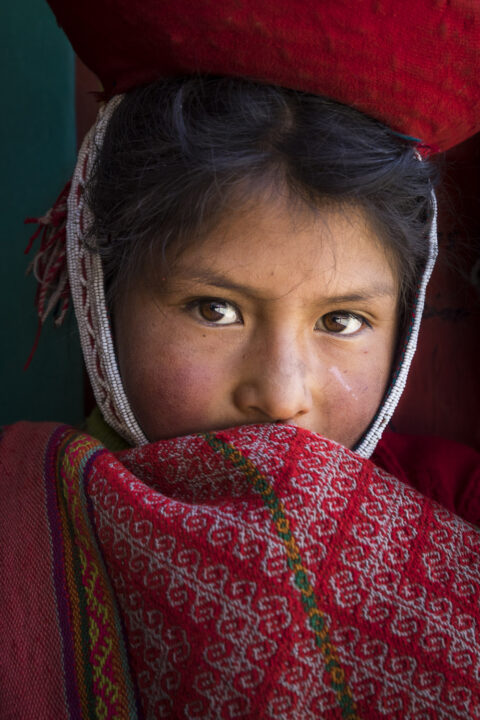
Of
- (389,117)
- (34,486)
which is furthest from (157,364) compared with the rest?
(389,117)

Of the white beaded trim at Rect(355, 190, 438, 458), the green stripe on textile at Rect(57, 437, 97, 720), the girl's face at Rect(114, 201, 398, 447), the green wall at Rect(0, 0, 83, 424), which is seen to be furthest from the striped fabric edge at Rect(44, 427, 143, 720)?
the green wall at Rect(0, 0, 83, 424)

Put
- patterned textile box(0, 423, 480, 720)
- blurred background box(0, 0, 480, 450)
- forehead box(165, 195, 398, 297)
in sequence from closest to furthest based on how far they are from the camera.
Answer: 1. patterned textile box(0, 423, 480, 720)
2. forehead box(165, 195, 398, 297)
3. blurred background box(0, 0, 480, 450)

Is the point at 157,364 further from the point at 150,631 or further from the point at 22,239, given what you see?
the point at 22,239

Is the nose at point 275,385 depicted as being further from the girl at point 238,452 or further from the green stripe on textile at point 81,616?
the green stripe on textile at point 81,616


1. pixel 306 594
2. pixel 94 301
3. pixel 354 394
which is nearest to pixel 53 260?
pixel 94 301

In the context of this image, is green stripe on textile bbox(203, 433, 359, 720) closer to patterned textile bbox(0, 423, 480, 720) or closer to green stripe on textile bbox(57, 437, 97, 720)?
patterned textile bbox(0, 423, 480, 720)

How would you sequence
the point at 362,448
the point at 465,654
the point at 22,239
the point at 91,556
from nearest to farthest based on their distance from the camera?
A: 1. the point at 465,654
2. the point at 91,556
3. the point at 362,448
4. the point at 22,239

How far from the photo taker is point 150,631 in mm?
656

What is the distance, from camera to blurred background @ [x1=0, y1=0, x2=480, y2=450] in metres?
1.22

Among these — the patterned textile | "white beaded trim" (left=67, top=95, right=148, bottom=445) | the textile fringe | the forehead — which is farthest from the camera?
the textile fringe

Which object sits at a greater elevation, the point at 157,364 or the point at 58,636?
the point at 157,364

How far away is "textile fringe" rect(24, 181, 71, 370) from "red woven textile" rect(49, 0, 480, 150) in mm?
286

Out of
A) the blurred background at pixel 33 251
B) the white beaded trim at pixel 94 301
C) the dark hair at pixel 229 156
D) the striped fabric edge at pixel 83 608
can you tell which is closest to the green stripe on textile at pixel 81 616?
the striped fabric edge at pixel 83 608

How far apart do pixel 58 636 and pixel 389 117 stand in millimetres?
757
